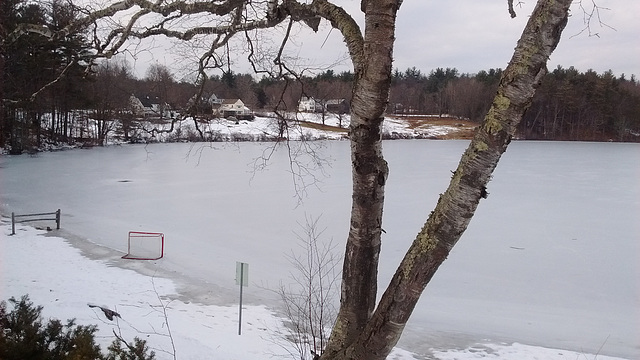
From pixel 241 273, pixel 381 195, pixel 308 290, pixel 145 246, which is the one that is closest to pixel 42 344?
pixel 381 195

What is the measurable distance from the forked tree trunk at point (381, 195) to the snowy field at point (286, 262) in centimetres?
184

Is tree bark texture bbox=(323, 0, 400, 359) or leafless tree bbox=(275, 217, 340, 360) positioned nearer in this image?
tree bark texture bbox=(323, 0, 400, 359)

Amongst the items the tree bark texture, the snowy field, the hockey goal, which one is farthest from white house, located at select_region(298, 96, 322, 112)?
the hockey goal

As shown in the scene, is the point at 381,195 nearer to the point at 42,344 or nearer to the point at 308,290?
the point at 42,344

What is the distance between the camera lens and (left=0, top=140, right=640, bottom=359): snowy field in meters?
6.48

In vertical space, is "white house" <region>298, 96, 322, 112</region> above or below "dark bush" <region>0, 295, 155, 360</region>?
above

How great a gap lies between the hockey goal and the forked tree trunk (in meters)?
8.28

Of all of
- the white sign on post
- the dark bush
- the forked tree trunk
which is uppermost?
the forked tree trunk

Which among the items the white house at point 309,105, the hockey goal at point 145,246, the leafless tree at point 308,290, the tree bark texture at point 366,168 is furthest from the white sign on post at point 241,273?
the tree bark texture at point 366,168

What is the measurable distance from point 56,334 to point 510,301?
22.4 ft

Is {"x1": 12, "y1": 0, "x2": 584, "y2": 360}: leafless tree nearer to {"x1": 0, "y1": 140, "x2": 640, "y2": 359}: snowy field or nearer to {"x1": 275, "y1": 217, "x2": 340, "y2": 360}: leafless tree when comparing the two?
{"x1": 0, "y1": 140, "x2": 640, "y2": 359}: snowy field

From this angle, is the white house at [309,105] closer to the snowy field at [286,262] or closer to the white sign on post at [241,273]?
the snowy field at [286,262]

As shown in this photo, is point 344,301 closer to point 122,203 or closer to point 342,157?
point 122,203

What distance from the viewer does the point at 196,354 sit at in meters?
4.89
